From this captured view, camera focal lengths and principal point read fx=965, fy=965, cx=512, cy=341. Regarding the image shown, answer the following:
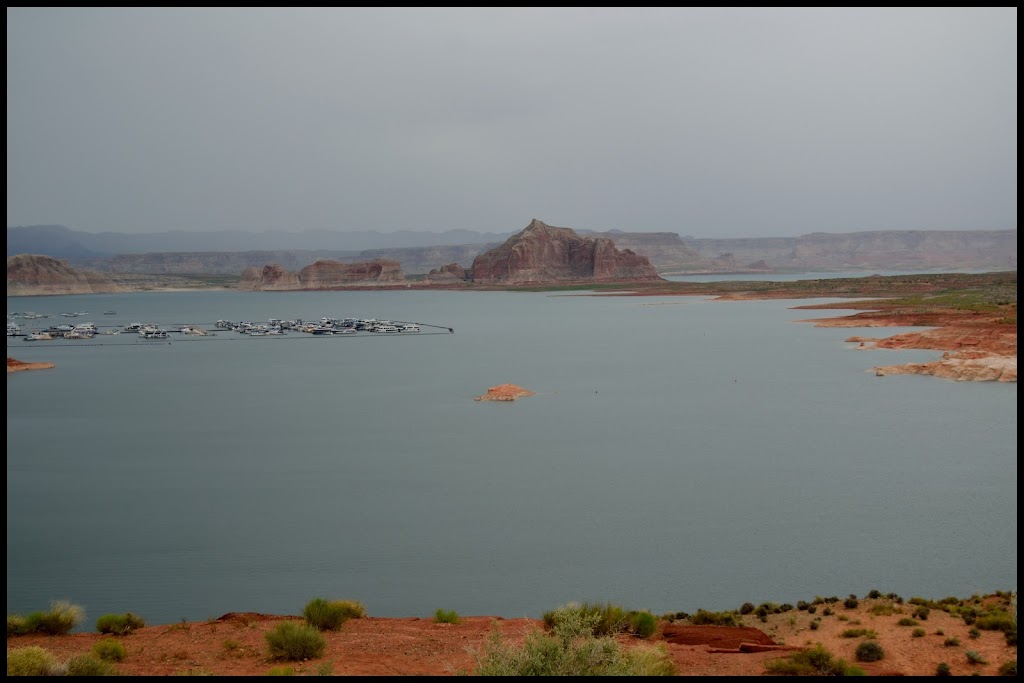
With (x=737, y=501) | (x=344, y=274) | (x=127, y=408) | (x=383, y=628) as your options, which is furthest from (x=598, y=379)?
(x=344, y=274)

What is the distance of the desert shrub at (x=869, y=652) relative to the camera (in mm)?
8609

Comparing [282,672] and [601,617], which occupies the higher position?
[282,672]

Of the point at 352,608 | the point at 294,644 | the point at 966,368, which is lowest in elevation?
the point at 352,608

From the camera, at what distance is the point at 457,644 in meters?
9.20

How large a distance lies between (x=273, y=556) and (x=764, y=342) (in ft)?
125

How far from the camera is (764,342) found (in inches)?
1913

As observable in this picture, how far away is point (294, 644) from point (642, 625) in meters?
3.38

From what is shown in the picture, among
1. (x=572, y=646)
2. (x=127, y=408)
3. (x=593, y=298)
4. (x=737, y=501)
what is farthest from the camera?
(x=593, y=298)

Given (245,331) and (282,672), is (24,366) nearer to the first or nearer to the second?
(245,331)

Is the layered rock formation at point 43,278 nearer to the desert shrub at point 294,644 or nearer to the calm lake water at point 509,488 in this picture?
the calm lake water at point 509,488

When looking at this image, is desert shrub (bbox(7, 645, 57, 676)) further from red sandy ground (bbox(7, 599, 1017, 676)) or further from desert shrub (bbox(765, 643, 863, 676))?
desert shrub (bbox(765, 643, 863, 676))

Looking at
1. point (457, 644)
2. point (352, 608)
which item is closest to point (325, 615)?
point (352, 608)

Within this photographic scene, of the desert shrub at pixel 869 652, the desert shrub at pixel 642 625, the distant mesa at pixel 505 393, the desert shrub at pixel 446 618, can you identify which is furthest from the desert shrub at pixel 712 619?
the distant mesa at pixel 505 393

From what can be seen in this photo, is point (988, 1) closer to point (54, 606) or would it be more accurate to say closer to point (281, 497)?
point (54, 606)
